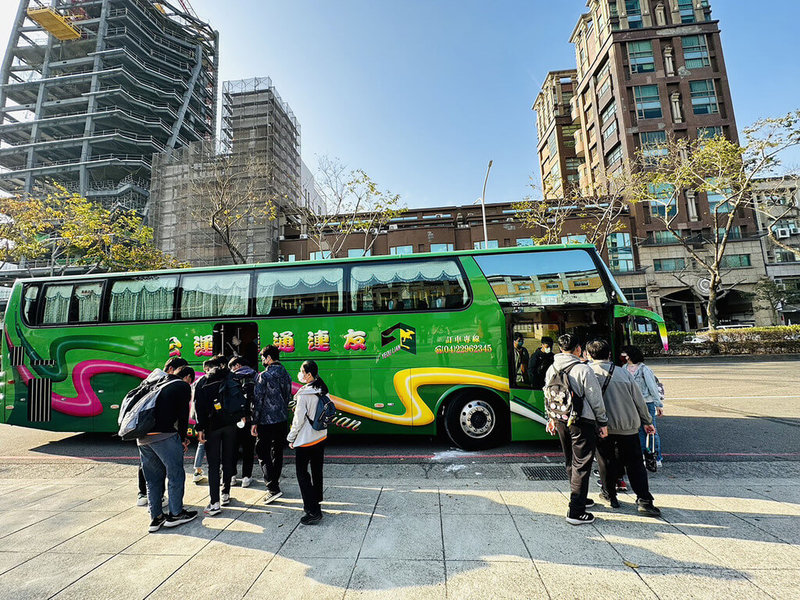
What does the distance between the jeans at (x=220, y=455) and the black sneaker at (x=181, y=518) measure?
238 mm

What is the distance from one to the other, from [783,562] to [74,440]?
11.8 meters

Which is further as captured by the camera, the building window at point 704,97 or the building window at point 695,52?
the building window at point 695,52

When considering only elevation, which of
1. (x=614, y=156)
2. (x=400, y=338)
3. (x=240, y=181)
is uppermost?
(x=614, y=156)

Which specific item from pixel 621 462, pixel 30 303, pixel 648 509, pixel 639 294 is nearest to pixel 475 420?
pixel 621 462

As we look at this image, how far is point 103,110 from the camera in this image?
188 ft

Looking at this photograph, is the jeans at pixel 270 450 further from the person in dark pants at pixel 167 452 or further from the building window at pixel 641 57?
the building window at pixel 641 57

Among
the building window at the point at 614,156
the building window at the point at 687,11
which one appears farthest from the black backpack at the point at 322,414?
the building window at the point at 687,11

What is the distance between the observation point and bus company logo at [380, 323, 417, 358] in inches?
263

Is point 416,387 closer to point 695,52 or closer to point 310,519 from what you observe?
point 310,519

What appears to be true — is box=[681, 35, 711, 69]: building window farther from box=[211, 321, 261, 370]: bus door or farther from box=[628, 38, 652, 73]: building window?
box=[211, 321, 261, 370]: bus door

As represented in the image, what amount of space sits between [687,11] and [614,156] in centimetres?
1663

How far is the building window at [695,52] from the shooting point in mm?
39094

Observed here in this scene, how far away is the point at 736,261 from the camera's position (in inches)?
1439

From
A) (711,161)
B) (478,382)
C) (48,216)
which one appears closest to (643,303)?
(711,161)
